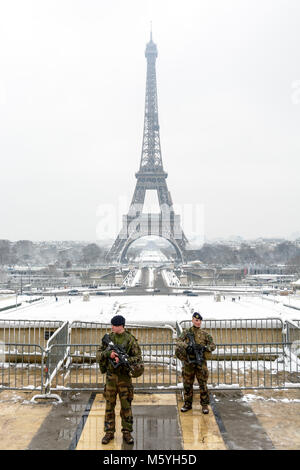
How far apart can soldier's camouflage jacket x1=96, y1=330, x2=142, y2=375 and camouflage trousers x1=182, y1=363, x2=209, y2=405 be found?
53.8 inches

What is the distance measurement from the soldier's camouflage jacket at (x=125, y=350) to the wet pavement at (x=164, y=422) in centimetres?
100

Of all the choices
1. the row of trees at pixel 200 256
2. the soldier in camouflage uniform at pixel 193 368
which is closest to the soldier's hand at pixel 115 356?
the soldier in camouflage uniform at pixel 193 368

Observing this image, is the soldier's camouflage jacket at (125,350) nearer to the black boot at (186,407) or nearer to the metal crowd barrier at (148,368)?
the black boot at (186,407)

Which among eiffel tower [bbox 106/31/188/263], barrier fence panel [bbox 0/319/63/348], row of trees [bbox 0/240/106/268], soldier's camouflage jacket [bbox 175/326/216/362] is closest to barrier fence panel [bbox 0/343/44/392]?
barrier fence panel [bbox 0/319/63/348]

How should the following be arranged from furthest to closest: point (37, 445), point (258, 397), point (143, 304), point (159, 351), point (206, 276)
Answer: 1. point (206, 276)
2. point (143, 304)
3. point (159, 351)
4. point (258, 397)
5. point (37, 445)

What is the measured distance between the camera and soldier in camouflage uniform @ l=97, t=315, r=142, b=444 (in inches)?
223

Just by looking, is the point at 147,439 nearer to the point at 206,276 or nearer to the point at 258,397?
the point at 258,397

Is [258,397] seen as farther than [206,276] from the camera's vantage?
No

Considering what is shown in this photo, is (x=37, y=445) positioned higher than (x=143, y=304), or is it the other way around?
(x=143, y=304)

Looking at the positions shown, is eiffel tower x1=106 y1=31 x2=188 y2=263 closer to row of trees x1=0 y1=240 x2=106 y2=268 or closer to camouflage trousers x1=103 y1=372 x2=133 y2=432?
row of trees x1=0 y1=240 x2=106 y2=268

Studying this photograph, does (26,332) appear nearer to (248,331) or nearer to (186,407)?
(186,407)

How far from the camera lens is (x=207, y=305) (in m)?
14.2

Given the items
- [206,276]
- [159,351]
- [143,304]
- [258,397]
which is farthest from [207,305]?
[206,276]
